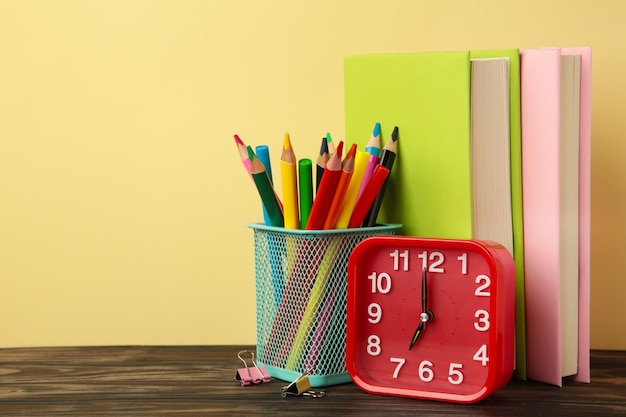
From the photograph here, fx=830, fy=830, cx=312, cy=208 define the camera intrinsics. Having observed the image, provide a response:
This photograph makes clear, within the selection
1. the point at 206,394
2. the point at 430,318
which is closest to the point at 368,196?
the point at 430,318

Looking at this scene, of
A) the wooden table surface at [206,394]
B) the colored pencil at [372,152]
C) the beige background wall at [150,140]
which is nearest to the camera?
the wooden table surface at [206,394]

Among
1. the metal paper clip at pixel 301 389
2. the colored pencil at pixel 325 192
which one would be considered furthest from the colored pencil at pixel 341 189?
the metal paper clip at pixel 301 389

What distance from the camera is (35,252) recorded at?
979 mm

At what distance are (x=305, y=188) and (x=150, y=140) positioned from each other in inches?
10.0

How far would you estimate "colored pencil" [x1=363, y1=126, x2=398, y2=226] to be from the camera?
819mm

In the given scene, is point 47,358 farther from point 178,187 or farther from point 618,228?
point 618,228

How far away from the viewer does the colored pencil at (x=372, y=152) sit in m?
0.81

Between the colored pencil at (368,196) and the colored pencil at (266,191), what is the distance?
0.23ft

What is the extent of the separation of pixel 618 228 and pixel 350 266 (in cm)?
32

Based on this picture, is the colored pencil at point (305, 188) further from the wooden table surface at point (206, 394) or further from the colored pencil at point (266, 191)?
the wooden table surface at point (206, 394)

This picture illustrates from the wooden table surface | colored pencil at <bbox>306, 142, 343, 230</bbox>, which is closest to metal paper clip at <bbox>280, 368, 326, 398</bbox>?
the wooden table surface

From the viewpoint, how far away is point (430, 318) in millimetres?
A: 740

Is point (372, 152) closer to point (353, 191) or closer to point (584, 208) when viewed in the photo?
point (353, 191)

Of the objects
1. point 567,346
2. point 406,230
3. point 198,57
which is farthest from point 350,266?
point 198,57
